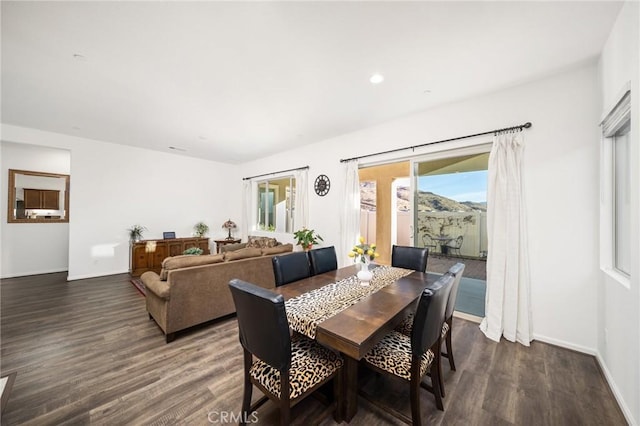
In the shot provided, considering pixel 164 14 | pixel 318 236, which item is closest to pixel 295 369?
pixel 164 14

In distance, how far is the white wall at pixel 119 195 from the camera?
4605 mm

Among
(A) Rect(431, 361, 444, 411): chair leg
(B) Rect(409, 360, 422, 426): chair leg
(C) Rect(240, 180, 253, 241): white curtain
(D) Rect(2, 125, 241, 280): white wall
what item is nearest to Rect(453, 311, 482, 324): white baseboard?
(A) Rect(431, 361, 444, 411): chair leg

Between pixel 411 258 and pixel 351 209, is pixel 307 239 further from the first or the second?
pixel 411 258

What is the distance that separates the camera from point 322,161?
4.70m

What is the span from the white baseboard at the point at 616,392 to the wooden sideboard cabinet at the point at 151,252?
664 cm

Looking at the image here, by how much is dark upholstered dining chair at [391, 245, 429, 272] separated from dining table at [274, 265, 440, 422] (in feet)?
1.29

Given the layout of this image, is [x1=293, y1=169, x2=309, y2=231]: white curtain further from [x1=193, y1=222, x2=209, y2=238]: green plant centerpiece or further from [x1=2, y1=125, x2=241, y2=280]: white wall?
[x1=2, y1=125, x2=241, y2=280]: white wall

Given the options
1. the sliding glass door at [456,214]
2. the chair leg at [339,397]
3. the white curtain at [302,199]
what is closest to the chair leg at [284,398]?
the chair leg at [339,397]

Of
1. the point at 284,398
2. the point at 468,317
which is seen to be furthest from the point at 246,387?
the point at 468,317

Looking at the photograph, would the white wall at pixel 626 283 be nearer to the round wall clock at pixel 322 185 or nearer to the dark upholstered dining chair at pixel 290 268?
the dark upholstered dining chair at pixel 290 268

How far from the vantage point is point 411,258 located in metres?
2.76

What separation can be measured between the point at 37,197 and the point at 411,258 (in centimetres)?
776

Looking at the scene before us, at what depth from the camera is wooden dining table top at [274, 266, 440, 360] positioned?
4.02 ft

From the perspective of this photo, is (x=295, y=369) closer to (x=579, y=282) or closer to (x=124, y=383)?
(x=124, y=383)
